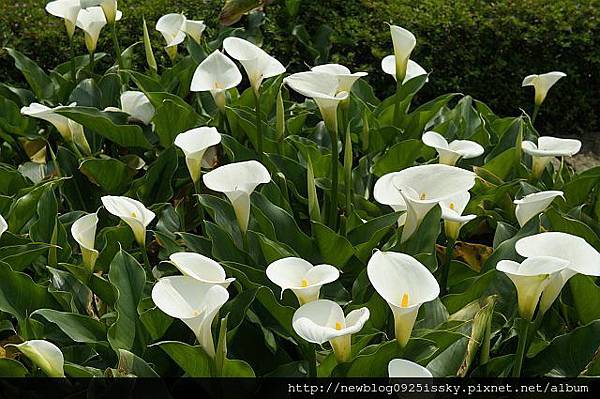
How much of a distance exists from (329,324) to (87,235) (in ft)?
2.21

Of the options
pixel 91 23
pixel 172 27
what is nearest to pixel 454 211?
pixel 172 27

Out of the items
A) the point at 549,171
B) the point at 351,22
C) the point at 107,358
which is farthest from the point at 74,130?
the point at 351,22

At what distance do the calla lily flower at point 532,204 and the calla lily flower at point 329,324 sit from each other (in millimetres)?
546

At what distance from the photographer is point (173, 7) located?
14.2 ft

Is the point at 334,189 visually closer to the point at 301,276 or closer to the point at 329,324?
→ the point at 301,276

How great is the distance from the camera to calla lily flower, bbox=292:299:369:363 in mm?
1414

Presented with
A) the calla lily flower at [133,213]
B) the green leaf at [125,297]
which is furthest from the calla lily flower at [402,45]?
the green leaf at [125,297]

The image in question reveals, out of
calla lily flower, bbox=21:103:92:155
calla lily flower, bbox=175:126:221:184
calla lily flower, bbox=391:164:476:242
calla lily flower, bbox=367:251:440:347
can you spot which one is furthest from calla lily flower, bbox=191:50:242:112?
calla lily flower, bbox=367:251:440:347

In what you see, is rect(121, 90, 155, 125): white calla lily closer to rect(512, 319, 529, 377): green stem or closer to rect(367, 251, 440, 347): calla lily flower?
rect(367, 251, 440, 347): calla lily flower

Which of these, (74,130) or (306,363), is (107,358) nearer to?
(306,363)

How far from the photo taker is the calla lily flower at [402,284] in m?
1.49

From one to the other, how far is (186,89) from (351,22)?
188 cm

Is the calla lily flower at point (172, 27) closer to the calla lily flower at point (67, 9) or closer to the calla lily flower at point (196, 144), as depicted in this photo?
the calla lily flower at point (67, 9)

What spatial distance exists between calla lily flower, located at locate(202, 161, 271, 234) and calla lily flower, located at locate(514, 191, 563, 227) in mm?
565
